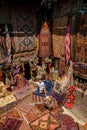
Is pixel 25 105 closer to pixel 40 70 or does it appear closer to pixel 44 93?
pixel 44 93

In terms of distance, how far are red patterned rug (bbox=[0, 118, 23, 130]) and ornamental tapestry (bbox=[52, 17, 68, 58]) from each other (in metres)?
7.39

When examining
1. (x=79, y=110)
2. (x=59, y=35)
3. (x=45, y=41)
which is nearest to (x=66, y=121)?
(x=79, y=110)

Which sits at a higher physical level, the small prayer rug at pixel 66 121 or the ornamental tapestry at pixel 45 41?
the ornamental tapestry at pixel 45 41

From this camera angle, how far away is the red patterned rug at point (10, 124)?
9438 millimetres

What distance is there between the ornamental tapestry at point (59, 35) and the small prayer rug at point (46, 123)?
645cm

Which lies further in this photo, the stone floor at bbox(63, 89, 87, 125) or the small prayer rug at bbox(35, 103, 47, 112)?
the small prayer rug at bbox(35, 103, 47, 112)

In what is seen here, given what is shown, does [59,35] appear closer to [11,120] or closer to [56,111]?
[56,111]

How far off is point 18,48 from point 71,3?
6.31 metres

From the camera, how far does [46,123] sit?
952cm

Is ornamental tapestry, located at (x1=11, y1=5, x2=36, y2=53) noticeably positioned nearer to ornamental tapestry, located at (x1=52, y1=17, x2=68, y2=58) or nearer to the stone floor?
ornamental tapestry, located at (x1=52, y1=17, x2=68, y2=58)

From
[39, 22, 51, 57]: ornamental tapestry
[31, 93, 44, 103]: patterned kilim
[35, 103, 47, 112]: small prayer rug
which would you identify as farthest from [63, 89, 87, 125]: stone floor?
[39, 22, 51, 57]: ornamental tapestry

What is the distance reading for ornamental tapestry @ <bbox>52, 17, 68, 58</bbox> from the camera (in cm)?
1344

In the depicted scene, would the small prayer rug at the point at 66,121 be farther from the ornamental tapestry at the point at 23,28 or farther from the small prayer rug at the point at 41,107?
the ornamental tapestry at the point at 23,28

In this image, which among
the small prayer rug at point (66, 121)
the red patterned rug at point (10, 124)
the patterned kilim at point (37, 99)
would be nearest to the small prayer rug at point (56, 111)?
the small prayer rug at point (66, 121)
